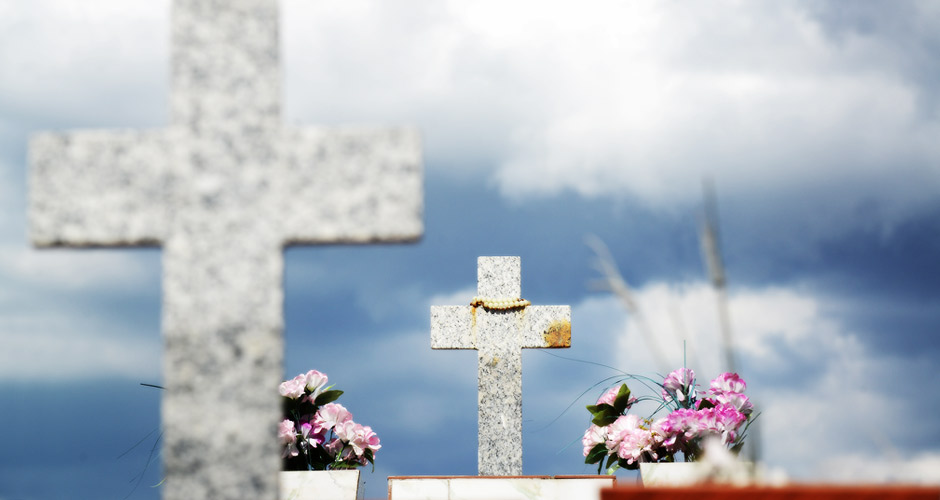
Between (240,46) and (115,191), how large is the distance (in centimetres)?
53

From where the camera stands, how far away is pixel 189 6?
2.42 meters

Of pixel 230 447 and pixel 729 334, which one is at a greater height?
pixel 729 334

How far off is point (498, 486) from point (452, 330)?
Answer: 1.80m

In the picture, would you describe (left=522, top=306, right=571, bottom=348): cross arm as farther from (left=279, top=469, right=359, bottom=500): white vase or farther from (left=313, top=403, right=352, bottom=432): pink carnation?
(left=279, top=469, right=359, bottom=500): white vase

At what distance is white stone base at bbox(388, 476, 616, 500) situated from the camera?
471 cm

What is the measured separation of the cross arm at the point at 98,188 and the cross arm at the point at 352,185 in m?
0.37

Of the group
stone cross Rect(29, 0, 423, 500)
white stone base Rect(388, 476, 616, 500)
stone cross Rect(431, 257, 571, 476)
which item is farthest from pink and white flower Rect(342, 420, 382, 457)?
stone cross Rect(29, 0, 423, 500)

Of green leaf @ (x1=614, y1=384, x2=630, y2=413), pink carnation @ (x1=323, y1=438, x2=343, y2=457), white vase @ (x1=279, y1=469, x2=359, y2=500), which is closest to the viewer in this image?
white vase @ (x1=279, y1=469, x2=359, y2=500)

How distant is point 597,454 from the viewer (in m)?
5.20

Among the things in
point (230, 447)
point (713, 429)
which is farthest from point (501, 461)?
point (230, 447)

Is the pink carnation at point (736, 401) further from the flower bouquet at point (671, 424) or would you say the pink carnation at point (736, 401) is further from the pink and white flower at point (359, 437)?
the pink and white flower at point (359, 437)

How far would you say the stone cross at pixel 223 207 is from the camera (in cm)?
226

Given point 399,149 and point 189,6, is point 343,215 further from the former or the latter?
point 189,6

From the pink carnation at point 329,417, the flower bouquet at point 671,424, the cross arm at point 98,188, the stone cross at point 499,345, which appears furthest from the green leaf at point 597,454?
the cross arm at point 98,188
